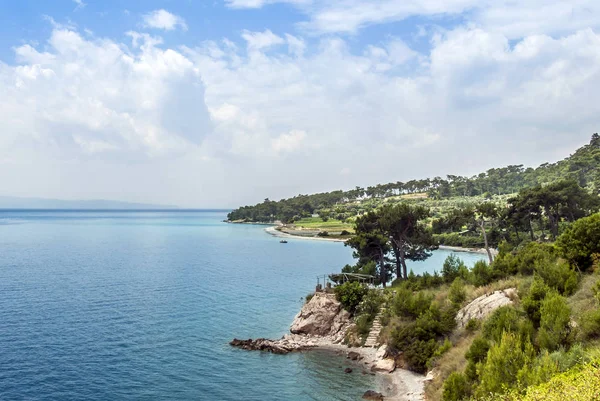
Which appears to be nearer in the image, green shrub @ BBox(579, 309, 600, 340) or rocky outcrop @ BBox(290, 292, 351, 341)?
green shrub @ BBox(579, 309, 600, 340)

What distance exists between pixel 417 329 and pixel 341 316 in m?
9.32

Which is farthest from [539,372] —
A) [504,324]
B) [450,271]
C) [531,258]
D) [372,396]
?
[450,271]

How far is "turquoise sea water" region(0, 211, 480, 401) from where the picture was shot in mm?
26719

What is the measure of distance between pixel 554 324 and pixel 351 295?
19.6 m

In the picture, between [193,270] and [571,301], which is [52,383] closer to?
[571,301]

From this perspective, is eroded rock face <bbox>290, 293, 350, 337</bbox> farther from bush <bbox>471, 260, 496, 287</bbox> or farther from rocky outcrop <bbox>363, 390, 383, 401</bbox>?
rocky outcrop <bbox>363, 390, 383, 401</bbox>

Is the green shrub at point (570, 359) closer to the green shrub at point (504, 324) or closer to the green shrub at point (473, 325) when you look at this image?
the green shrub at point (504, 324)

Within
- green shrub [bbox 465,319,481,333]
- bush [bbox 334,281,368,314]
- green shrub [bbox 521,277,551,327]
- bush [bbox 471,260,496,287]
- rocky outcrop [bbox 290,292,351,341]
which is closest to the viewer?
green shrub [bbox 521,277,551,327]

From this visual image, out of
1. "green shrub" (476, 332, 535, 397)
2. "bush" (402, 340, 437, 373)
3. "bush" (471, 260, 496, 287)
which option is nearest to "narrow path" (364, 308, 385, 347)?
"bush" (402, 340, 437, 373)

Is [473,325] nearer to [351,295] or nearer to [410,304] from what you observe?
[410,304]

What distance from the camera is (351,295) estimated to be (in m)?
38.5

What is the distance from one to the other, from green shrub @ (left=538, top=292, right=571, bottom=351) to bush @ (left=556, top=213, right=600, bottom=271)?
7330 mm

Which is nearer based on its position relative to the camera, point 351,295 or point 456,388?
point 456,388

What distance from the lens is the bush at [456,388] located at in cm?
2045
